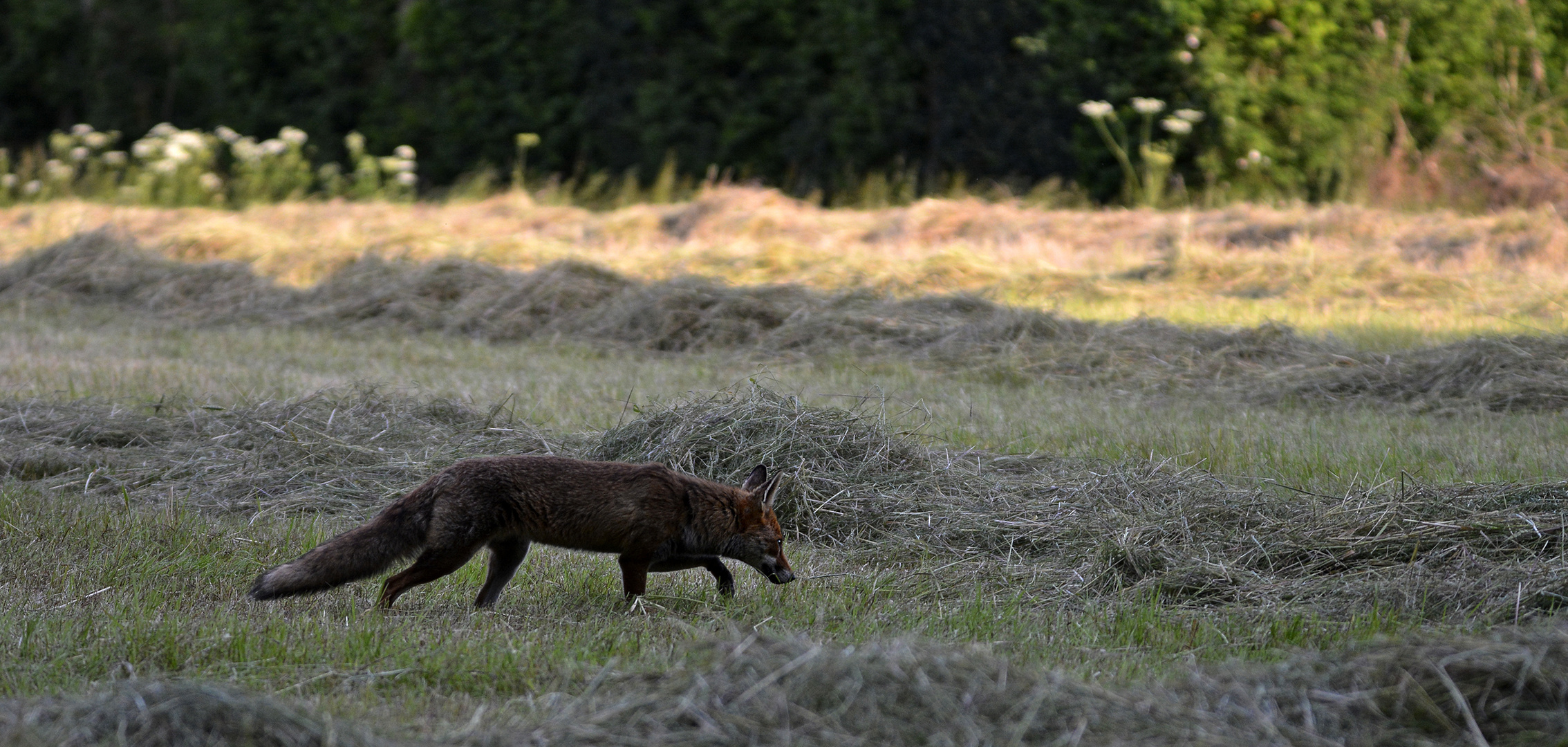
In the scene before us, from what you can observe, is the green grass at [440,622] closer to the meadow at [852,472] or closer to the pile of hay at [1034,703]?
the meadow at [852,472]

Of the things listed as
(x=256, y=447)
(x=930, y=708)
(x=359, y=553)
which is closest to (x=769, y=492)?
(x=359, y=553)

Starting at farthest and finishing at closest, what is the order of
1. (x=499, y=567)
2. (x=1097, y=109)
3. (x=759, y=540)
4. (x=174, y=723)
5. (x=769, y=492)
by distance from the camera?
(x=1097, y=109) → (x=769, y=492) → (x=759, y=540) → (x=499, y=567) → (x=174, y=723)

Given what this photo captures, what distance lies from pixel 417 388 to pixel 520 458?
392 centimetres

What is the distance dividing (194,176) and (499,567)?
640 inches

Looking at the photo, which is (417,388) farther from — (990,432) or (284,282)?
(284,282)

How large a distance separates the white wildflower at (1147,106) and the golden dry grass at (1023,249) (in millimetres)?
1120

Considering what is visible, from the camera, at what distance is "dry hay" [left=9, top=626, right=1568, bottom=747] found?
2.87 metres

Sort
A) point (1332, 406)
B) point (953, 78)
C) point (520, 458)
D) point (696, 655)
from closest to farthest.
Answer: point (696, 655)
point (520, 458)
point (1332, 406)
point (953, 78)

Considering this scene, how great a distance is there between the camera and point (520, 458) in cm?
452

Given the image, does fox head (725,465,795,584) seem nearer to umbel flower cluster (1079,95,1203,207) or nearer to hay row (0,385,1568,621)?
hay row (0,385,1568,621)

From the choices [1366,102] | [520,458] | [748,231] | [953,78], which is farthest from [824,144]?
[520,458]

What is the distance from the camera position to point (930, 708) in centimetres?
294

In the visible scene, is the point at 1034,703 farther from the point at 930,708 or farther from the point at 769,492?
the point at 769,492

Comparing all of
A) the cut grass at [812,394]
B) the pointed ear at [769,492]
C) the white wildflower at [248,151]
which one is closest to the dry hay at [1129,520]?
the cut grass at [812,394]
